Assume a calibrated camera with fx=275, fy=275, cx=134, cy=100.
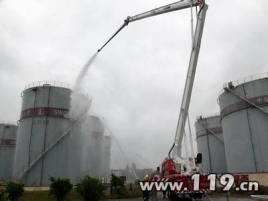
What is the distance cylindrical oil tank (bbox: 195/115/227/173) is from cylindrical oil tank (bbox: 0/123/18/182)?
36.3 metres

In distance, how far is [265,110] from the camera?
102 feet

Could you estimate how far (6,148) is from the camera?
51.6 m

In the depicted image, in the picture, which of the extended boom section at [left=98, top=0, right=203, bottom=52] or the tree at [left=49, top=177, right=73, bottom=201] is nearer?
the tree at [left=49, top=177, right=73, bottom=201]

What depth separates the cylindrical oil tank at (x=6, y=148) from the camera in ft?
168

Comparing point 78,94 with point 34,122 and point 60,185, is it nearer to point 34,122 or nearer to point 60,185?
point 34,122

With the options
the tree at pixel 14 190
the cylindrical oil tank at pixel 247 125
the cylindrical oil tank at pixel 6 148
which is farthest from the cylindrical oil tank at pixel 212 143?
the tree at pixel 14 190

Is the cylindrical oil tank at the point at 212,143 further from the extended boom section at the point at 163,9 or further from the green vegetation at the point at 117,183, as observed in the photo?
the extended boom section at the point at 163,9

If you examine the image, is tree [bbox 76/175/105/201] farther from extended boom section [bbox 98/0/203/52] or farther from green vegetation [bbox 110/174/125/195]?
extended boom section [bbox 98/0/203/52]

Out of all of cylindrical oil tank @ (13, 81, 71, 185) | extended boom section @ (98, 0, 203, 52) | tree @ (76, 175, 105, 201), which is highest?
extended boom section @ (98, 0, 203, 52)

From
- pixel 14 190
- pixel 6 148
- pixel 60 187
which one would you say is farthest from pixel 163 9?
pixel 6 148

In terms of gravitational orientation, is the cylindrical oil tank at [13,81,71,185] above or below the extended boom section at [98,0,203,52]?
below

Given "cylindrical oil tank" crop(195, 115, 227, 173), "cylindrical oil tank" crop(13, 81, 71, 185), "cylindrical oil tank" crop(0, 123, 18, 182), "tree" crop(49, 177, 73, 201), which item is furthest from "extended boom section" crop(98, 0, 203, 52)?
"cylindrical oil tank" crop(0, 123, 18, 182)

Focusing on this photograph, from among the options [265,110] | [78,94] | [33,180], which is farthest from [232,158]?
[33,180]

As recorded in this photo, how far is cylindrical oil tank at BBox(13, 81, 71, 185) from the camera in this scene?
3219 centimetres
